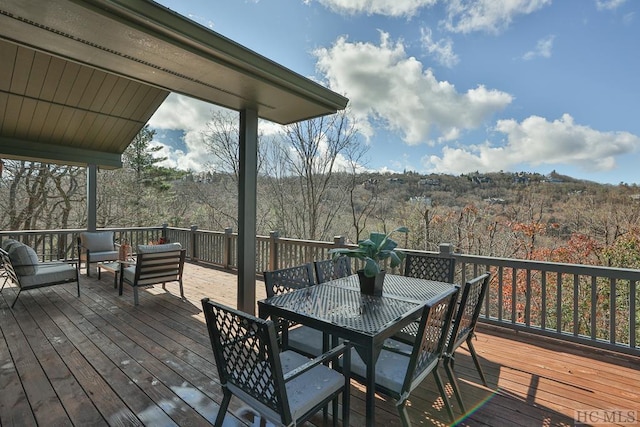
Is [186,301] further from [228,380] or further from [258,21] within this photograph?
[258,21]

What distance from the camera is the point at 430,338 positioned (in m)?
1.79

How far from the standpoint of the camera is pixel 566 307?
6715 mm

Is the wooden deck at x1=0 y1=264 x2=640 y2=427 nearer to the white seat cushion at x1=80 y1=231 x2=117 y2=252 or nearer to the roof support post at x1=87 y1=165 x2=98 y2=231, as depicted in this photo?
the white seat cushion at x1=80 y1=231 x2=117 y2=252

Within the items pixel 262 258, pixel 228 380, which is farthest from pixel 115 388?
pixel 262 258

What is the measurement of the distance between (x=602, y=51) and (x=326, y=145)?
273 inches

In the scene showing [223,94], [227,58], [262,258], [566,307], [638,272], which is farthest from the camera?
[566,307]

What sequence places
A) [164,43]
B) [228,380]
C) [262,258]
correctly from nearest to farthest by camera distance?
[228,380] → [164,43] → [262,258]

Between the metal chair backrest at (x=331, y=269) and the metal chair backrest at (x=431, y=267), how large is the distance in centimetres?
76

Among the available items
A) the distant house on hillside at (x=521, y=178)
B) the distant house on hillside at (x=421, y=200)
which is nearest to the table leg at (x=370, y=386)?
the distant house on hillside at (x=421, y=200)

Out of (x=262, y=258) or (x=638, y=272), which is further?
(x=262, y=258)

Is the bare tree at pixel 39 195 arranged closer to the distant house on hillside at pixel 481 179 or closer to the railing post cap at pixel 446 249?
the railing post cap at pixel 446 249

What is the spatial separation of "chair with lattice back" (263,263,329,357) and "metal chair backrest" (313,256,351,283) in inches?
5.0

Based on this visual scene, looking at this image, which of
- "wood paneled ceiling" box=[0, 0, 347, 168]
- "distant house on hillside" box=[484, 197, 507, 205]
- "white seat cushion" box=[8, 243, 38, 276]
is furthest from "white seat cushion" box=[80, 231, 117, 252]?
"distant house on hillside" box=[484, 197, 507, 205]

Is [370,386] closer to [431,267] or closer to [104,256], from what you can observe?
[431,267]
